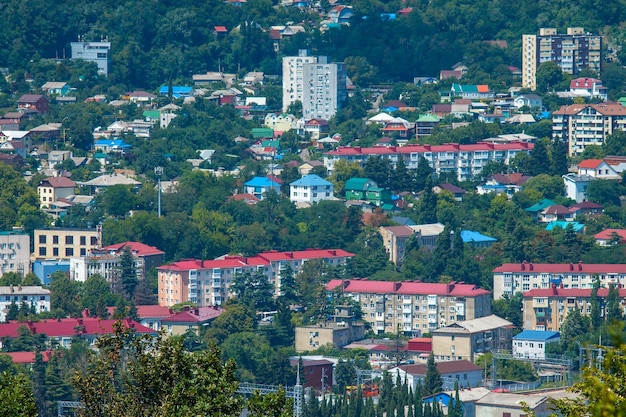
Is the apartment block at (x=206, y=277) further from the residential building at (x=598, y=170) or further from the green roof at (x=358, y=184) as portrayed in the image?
the residential building at (x=598, y=170)

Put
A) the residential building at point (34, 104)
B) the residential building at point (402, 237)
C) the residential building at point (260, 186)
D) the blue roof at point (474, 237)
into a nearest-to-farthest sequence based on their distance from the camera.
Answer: the residential building at point (402, 237) → the blue roof at point (474, 237) → the residential building at point (260, 186) → the residential building at point (34, 104)

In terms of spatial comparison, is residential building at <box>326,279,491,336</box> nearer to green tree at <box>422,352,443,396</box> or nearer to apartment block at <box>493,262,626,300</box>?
apartment block at <box>493,262,626,300</box>

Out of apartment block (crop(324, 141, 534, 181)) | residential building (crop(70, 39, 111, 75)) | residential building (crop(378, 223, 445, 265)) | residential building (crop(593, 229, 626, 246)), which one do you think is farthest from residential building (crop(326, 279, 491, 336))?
residential building (crop(70, 39, 111, 75))

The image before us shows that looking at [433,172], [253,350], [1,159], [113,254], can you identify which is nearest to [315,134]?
[433,172]

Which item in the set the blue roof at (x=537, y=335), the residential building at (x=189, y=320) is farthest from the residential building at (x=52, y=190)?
the blue roof at (x=537, y=335)

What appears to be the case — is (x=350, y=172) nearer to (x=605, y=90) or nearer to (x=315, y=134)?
(x=315, y=134)
